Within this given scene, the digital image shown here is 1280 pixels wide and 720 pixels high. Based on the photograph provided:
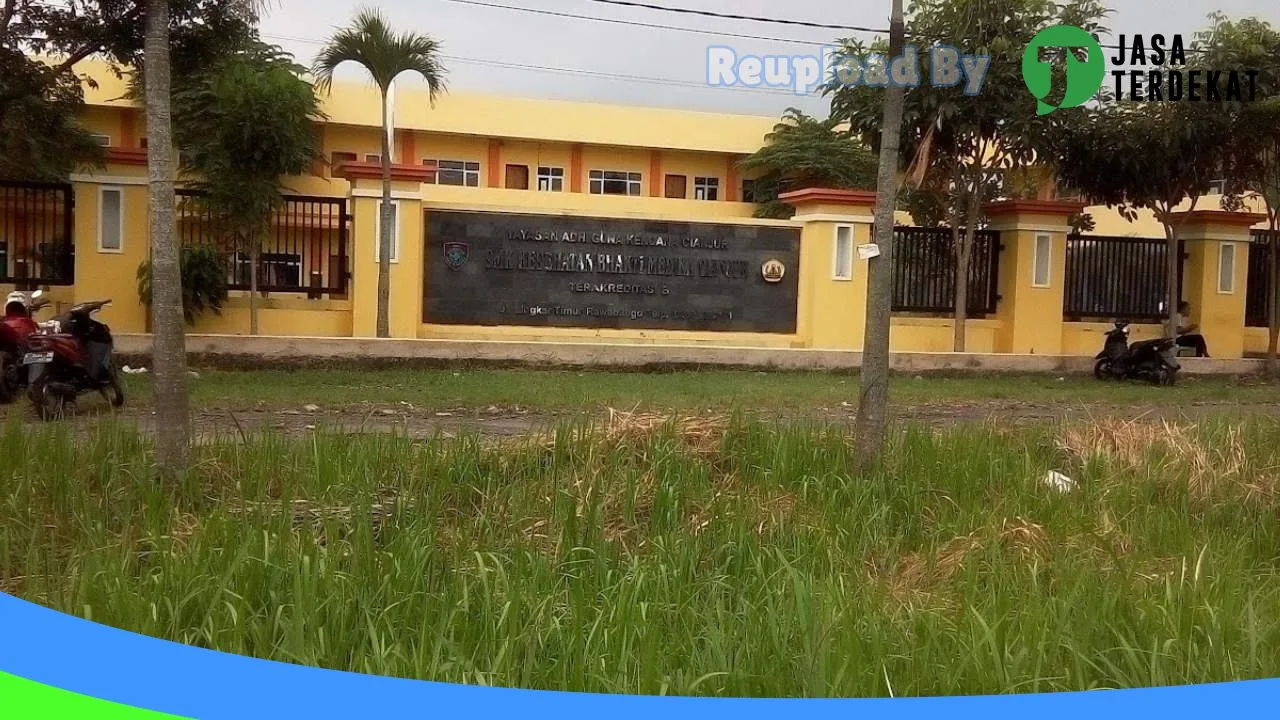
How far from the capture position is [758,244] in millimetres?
13047

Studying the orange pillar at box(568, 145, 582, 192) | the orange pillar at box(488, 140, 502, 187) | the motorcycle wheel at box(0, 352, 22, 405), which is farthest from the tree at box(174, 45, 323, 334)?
the orange pillar at box(568, 145, 582, 192)

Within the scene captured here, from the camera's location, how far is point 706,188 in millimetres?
27891

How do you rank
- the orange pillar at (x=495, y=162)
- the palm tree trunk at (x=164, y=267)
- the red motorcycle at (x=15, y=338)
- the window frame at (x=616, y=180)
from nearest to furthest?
the palm tree trunk at (x=164, y=267)
the red motorcycle at (x=15, y=338)
the orange pillar at (x=495, y=162)
the window frame at (x=616, y=180)

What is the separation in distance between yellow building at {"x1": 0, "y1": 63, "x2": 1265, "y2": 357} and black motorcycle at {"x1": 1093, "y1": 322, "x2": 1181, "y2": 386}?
1099 mm

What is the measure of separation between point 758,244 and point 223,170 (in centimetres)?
580

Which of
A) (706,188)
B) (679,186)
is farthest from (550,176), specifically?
(706,188)

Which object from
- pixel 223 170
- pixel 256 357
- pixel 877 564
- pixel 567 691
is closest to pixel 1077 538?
pixel 877 564

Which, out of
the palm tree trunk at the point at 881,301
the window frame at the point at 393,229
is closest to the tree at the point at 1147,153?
the window frame at the point at 393,229

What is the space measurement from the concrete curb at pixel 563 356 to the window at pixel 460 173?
14.1m

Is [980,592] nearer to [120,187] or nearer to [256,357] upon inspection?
[256,357]

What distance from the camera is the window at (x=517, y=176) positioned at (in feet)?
84.7

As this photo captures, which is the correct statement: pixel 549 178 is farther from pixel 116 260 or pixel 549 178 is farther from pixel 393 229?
pixel 116 260

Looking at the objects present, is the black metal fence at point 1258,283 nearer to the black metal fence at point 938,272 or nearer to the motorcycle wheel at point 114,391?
the black metal fence at point 938,272

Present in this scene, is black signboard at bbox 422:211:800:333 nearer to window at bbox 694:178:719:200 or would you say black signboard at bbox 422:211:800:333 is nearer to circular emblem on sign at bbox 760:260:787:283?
circular emblem on sign at bbox 760:260:787:283
